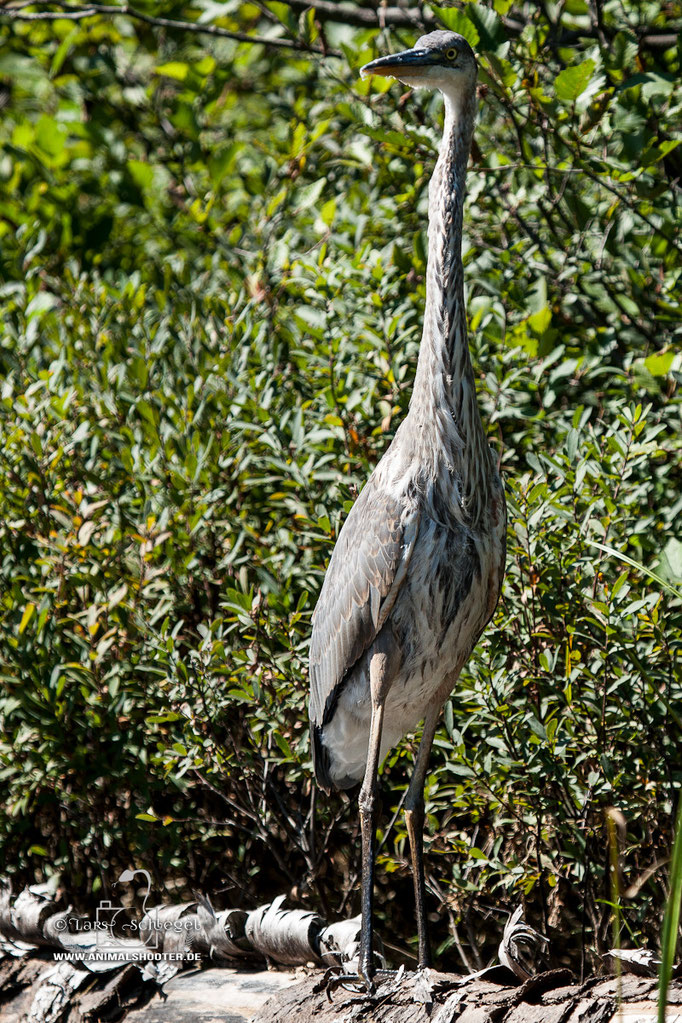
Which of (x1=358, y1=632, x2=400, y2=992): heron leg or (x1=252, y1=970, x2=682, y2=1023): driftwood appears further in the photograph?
(x1=358, y1=632, x2=400, y2=992): heron leg

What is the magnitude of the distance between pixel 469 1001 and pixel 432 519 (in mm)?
1235

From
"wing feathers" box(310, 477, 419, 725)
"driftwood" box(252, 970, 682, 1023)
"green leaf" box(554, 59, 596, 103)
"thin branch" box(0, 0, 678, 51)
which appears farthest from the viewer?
"thin branch" box(0, 0, 678, 51)

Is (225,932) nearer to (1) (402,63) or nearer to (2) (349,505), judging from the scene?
(2) (349,505)

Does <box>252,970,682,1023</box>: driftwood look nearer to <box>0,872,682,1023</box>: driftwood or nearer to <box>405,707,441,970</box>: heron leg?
<box>0,872,682,1023</box>: driftwood

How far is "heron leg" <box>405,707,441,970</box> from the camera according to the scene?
295 centimetres

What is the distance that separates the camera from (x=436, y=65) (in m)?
2.81

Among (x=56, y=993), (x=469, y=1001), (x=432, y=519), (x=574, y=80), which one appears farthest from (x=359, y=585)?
(x=574, y=80)

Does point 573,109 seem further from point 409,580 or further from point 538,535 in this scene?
point 409,580

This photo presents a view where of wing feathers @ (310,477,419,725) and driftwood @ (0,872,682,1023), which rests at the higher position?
wing feathers @ (310,477,419,725)

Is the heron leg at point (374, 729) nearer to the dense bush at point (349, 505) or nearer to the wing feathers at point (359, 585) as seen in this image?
the wing feathers at point (359, 585)

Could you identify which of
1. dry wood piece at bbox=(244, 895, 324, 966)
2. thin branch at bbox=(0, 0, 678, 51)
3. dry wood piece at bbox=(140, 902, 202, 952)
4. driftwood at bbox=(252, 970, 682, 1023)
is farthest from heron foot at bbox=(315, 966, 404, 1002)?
thin branch at bbox=(0, 0, 678, 51)

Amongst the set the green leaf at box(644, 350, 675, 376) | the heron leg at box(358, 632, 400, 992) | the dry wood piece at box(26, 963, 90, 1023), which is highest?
the green leaf at box(644, 350, 675, 376)

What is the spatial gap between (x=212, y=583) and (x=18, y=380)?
1304 millimetres

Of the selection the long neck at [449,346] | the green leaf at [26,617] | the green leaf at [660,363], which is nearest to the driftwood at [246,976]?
the green leaf at [26,617]
